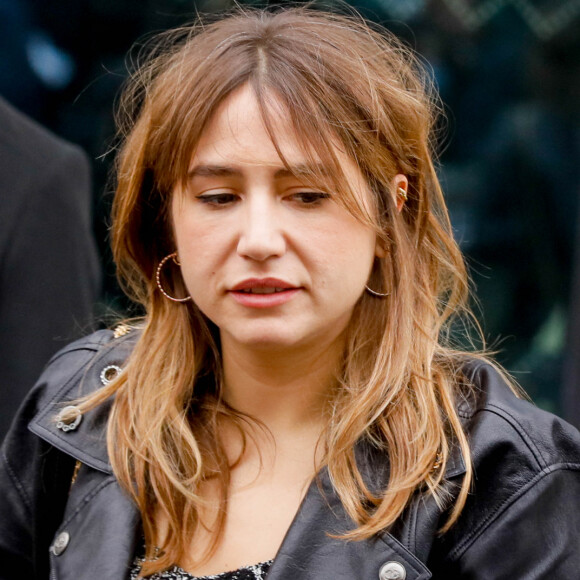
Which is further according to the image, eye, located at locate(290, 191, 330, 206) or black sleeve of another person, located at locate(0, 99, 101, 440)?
black sleeve of another person, located at locate(0, 99, 101, 440)

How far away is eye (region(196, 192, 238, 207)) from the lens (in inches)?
79.7

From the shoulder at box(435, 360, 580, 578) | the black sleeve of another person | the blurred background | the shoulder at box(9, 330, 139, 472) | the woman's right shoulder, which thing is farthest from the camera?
the blurred background

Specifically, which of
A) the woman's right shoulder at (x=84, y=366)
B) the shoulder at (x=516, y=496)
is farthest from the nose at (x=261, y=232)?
the woman's right shoulder at (x=84, y=366)

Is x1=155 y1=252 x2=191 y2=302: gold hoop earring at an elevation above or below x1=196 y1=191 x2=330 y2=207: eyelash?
below

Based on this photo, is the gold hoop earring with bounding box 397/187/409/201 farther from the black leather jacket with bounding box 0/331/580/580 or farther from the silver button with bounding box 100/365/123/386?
the silver button with bounding box 100/365/123/386

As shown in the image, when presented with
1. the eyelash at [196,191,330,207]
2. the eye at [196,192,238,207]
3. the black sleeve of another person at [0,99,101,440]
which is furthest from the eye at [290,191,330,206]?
the black sleeve of another person at [0,99,101,440]

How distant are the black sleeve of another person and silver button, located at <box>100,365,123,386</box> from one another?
37cm

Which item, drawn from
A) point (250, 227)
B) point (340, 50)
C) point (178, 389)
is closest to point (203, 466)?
point (178, 389)

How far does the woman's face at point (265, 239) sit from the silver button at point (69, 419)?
1.42 ft

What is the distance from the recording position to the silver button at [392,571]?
191 cm

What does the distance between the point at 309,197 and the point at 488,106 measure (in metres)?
1.97

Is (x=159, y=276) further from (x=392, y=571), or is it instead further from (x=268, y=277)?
(x=392, y=571)

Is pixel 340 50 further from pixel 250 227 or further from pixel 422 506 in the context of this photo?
pixel 422 506

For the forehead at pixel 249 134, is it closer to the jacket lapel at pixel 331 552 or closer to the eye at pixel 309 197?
the eye at pixel 309 197
